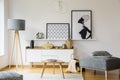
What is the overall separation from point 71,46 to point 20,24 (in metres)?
1.79

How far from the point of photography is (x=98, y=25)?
6.92 metres

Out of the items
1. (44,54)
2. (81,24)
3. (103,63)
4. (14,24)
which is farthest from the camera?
(81,24)

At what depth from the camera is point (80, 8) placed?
693 cm

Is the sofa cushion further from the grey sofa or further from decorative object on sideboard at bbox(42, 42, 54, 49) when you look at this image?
decorative object on sideboard at bbox(42, 42, 54, 49)

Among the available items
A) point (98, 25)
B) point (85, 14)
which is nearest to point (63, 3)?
point (85, 14)

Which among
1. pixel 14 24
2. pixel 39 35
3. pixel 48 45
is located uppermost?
pixel 14 24

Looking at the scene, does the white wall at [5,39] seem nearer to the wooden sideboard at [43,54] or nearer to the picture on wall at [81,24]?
the wooden sideboard at [43,54]

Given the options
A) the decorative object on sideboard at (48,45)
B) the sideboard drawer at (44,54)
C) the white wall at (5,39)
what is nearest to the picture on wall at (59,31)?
the decorative object on sideboard at (48,45)

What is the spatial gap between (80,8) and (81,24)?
0.54 meters

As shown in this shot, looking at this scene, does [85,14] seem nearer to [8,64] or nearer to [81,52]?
[81,52]

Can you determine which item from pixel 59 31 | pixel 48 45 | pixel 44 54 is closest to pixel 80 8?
pixel 59 31

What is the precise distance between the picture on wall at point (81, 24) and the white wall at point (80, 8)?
5.2 inches

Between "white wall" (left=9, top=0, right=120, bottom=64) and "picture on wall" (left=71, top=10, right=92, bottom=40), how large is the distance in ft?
0.43

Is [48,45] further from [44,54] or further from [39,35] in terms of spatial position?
[39,35]
